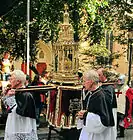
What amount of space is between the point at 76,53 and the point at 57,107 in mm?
1448

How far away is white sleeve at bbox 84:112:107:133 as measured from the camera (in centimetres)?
584

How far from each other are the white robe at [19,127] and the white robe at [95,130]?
1.05 meters

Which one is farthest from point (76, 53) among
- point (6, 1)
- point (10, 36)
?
point (10, 36)

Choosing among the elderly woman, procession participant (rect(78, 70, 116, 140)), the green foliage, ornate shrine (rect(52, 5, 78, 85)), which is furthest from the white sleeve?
the green foliage

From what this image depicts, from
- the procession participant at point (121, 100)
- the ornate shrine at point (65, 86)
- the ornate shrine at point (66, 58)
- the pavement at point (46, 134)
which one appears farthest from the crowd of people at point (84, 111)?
the pavement at point (46, 134)

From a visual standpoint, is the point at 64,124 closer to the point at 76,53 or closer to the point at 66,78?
the point at 66,78

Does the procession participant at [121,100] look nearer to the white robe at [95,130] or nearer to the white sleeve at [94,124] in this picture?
the white robe at [95,130]

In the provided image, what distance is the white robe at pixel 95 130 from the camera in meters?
5.84

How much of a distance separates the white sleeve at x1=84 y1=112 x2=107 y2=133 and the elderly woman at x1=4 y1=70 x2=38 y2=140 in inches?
45.8

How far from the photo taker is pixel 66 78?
9531mm

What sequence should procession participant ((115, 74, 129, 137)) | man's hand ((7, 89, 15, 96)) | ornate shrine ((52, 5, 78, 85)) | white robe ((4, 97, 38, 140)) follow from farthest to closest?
1. procession participant ((115, 74, 129, 137))
2. ornate shrine ((52, 5, 78, 85))
3. white robe ((4, 97, 38, 140))
4. man's hand ((7, 89, 15, 96))

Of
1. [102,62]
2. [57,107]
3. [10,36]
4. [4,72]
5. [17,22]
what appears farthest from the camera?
[102,62]

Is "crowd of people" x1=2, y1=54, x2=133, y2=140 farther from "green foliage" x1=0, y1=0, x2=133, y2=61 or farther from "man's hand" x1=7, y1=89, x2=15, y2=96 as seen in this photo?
"green foliage" x1=0, y1=0, x2=133, y2=61

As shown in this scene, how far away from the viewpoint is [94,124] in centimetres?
584
